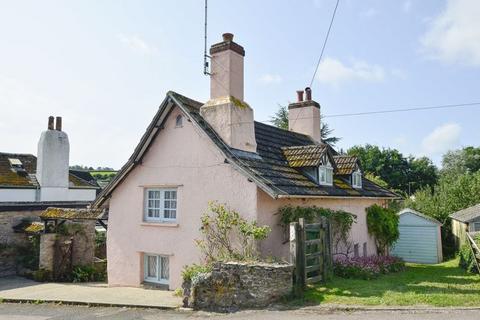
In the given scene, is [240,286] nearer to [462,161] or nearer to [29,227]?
[29,227]

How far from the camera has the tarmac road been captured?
9047 mm

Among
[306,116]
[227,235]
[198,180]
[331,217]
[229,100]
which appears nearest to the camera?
[227,235]

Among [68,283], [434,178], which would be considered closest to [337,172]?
[68,283]

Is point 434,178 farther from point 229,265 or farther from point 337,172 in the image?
point 229,265

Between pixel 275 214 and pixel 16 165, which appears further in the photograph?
pixel 16 165

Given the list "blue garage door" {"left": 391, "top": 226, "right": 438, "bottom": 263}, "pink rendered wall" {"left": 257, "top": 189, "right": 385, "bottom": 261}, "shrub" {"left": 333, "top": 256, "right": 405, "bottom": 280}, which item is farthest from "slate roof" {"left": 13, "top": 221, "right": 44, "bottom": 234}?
"blue garage door" {"left": 391, "top": 226, "right": 438, "bottom": 263}

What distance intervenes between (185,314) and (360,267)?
743 cm

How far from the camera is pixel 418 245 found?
2608 cm

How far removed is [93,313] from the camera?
1185cm

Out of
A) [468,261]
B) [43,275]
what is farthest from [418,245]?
[43,275]

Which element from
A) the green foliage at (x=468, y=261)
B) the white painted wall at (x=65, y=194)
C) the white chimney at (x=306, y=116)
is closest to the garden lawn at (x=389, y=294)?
the green foliage at (x=468, y=261)

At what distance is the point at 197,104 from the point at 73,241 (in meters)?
10.3

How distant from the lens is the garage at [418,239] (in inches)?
1009

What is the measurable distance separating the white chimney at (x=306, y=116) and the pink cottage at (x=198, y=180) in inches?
225
